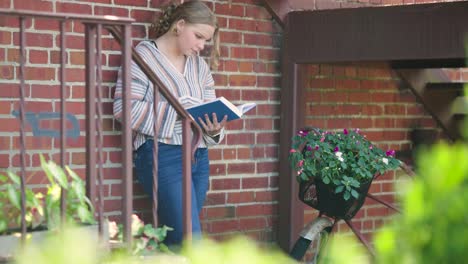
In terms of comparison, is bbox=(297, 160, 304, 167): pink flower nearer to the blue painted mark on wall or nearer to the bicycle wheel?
the bicycle wheel

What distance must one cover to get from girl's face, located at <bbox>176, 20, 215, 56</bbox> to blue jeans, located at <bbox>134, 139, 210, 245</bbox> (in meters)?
0.48

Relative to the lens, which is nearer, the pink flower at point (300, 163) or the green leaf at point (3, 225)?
the green leaf at point (3, 225)

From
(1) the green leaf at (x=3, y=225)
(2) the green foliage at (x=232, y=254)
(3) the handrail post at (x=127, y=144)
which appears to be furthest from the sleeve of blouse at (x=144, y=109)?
(2) the green foliage at (x=232, y=254)

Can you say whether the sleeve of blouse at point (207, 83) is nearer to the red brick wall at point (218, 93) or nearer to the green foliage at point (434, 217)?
the red brick wall at point (218, 93)

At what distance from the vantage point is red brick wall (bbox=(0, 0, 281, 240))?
4.09m

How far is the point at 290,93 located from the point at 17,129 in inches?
68.3

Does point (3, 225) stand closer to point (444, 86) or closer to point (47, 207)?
point (47, 207)

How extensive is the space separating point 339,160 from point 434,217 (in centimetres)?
379

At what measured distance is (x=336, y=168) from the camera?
15.1 feet

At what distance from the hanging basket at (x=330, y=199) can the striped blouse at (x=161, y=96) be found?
2.05 ft

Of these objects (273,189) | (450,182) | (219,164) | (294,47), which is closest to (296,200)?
(273,189)

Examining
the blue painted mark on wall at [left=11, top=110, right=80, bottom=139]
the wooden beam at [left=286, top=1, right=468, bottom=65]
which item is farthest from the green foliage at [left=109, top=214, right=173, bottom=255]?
the wooden beam at [left=286, top=1, right=468, bottom=65]

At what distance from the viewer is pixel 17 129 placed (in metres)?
4.08

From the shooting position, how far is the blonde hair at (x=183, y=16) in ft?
14.1
